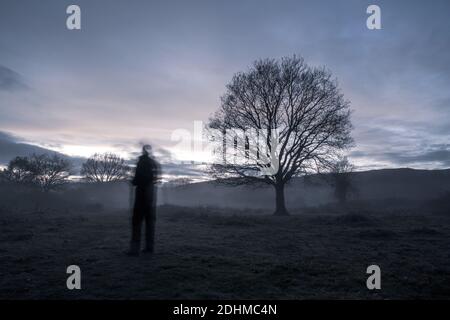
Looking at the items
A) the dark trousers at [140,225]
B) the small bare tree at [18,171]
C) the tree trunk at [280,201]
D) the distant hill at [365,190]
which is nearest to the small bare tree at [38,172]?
the small bare tree at [18,171]

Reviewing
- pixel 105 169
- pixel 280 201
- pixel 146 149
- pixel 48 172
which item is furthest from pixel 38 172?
pixel 146 149

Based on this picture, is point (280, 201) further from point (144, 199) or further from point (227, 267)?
point (227, 267)

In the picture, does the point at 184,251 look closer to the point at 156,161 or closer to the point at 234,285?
the point at 156,161

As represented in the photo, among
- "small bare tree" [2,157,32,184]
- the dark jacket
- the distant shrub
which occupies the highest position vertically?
"small bare tree" [2,157,32,184]

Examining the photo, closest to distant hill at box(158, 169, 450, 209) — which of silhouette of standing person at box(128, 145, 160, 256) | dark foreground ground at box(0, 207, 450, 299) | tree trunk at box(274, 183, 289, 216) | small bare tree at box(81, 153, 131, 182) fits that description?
small bare tree at box(81, 153, 131, 182)

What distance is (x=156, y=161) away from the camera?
8820mm

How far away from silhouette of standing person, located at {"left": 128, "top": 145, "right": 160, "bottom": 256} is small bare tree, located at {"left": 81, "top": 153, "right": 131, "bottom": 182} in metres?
64.6

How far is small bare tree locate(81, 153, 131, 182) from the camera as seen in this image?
69.8 meters

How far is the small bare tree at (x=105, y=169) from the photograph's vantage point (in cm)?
6981

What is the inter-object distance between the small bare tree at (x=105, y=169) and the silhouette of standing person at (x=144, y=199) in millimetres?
64568

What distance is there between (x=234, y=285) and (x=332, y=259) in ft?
12.2

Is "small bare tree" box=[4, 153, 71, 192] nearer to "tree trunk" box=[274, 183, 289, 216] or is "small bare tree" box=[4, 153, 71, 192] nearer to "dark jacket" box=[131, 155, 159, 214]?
"tree trunk" box=[274, 183, 289, 216]

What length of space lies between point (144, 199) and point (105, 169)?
67.2 meters
